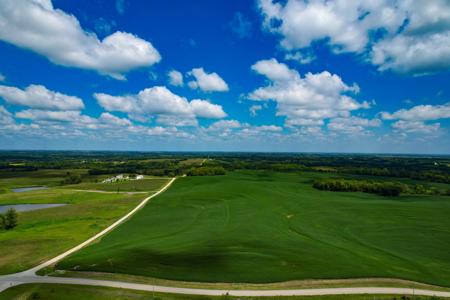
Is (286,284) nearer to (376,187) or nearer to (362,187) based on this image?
(376,187)

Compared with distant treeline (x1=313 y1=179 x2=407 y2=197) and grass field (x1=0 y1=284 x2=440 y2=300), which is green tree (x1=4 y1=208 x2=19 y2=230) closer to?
grass field (x1=0 y1=284 x2=440 y2=300)

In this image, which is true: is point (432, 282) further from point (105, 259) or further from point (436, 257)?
point (105, 259)

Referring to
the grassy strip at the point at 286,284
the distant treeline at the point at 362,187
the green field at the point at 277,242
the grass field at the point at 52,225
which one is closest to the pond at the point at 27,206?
the grass field at the point at 52,225

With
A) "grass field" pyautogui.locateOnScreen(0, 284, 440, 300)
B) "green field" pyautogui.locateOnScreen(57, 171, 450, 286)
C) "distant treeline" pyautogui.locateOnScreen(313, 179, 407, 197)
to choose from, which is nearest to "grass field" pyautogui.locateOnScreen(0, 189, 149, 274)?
"green field" pyautogui.locateOnScreen(57, 171, 450, 286)

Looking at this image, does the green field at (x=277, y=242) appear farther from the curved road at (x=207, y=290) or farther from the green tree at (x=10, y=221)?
the green tree at (x=10, y=221)

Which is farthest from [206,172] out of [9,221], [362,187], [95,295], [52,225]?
[95,295]
